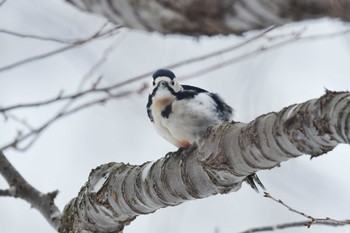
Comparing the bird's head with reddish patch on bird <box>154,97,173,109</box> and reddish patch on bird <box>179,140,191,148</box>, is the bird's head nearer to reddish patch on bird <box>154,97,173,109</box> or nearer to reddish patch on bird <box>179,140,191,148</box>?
reddish patch on bird <box>154,97,173,109</box>

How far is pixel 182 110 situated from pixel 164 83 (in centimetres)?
21

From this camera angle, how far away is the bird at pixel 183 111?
1.84m

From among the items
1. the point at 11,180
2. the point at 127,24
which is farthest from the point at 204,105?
the point at 127,24

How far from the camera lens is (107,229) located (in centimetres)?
191

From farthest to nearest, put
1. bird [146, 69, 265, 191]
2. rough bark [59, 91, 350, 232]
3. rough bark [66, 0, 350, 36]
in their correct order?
bird [146, 69, 265, 191] → rough bark [59, 91, 350, 232] → rough bark [66, 0, 350, 36]

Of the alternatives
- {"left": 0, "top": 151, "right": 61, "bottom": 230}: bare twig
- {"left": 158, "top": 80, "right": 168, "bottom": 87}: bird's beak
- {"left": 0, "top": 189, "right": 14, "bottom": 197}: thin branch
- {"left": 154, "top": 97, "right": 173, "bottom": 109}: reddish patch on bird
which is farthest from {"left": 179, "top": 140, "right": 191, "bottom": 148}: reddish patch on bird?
{"left": 0, "top": 189, "right": 14, "bottom": 197}: thin branch

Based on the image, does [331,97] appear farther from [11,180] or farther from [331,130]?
[11,180]

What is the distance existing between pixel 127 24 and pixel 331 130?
47cm

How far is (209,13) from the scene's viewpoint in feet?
2.10

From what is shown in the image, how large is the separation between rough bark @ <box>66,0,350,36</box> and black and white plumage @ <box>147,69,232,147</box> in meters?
1.12

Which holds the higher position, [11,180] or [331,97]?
[11,180]

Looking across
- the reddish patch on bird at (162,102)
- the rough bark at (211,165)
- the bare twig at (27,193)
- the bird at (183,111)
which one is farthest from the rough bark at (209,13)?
the bare twig at (27,193)

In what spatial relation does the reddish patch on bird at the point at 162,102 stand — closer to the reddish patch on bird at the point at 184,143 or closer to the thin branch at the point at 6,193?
the reddish patch on bird at the point at 184,143

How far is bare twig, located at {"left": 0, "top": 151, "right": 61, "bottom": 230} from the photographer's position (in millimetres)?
2141
